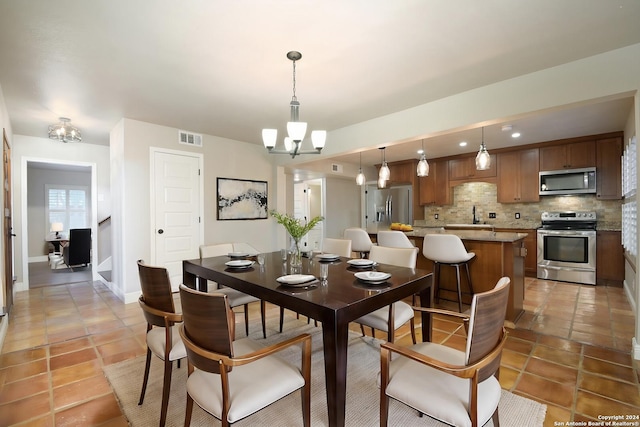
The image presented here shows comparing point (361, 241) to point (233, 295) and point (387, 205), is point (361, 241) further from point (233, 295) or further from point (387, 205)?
point (387, 205)

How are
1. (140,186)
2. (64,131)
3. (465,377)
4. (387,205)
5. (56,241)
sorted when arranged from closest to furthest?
(465,377) → (64,131) → (140,186) → (56,241) → (387,205)

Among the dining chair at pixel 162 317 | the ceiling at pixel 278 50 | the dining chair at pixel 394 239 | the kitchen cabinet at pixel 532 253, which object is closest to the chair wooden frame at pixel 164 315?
the dining chair at pixel 162 317

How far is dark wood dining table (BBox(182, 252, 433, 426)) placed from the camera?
1347 millimetres

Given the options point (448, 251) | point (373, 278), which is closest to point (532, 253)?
point (448, 251)

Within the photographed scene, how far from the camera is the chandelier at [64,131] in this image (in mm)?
3775

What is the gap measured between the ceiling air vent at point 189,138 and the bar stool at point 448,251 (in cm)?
368

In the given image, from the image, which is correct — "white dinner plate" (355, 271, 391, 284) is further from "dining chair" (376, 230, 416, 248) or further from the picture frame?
the picture frame

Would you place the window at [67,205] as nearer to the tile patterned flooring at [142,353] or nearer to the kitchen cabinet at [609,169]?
the tile patterned flooring at [142,353]

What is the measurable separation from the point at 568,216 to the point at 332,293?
214 inches

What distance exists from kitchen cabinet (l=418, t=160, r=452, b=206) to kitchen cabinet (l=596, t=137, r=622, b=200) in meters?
2.41

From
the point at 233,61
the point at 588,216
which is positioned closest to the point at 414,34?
the point at 233,61

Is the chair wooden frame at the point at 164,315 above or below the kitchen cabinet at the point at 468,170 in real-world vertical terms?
below

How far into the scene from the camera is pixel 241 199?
514cm

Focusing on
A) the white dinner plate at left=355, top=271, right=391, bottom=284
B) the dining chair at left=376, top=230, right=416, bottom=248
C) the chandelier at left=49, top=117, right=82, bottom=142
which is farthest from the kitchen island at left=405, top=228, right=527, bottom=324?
the chandelier at left=49, top=117, right=82, bottom=142
